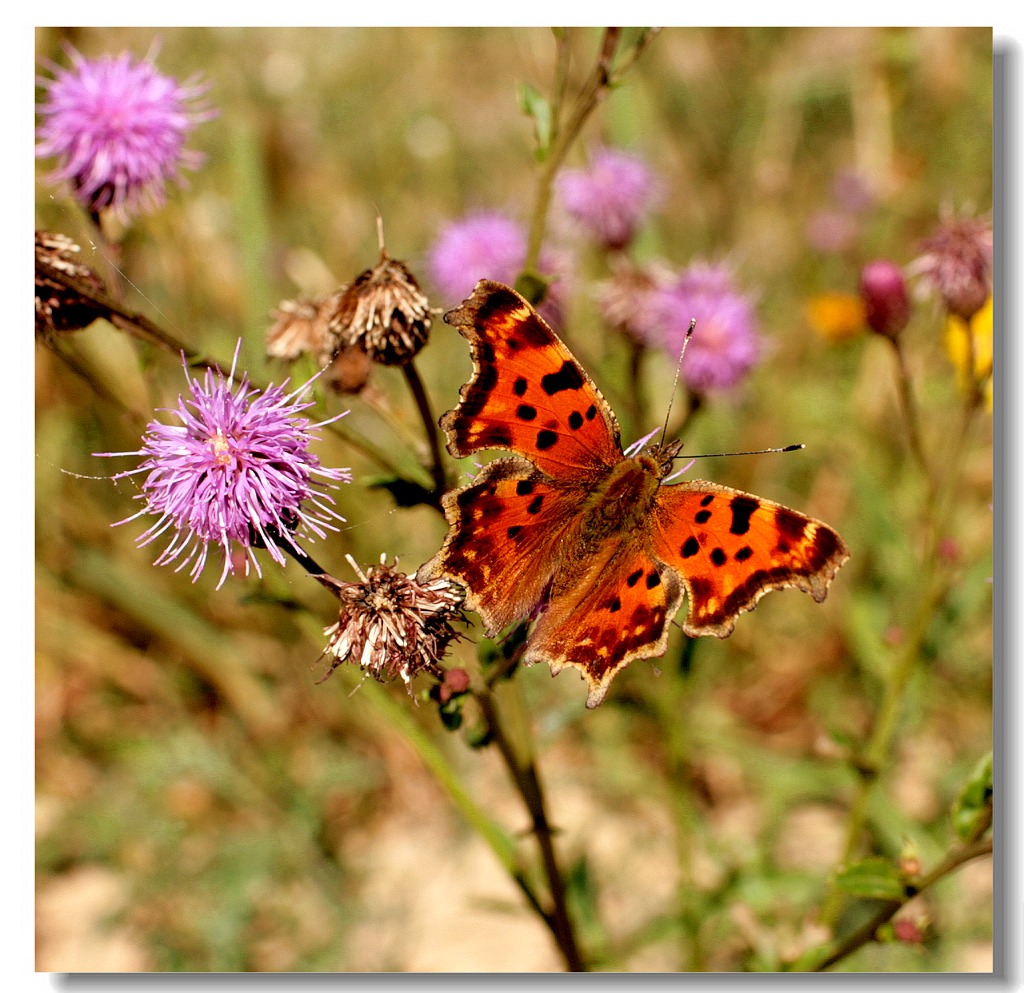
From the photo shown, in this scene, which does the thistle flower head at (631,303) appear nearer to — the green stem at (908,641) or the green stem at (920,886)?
the green stem at (908,641)

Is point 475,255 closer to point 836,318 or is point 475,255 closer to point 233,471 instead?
point 233,471

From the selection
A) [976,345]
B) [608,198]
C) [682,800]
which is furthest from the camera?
[608,198]

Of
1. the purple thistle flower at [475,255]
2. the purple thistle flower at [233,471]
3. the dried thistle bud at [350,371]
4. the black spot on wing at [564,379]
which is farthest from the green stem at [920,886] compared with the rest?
the purple thistle flower at [475,255]

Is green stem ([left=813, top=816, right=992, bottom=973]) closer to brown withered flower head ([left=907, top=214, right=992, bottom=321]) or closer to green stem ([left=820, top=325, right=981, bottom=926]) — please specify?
green stem ([left=820, top=325, right=981, bottom=926])

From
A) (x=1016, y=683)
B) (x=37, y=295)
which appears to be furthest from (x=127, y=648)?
(x=1016, y=683)

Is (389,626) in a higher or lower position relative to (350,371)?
lower

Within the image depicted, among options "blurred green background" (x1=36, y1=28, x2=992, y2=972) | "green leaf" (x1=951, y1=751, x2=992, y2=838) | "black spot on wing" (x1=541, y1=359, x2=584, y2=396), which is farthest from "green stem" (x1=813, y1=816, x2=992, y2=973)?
"black spot on wing" (x1=541, y1=359, x2=584, y2=396)

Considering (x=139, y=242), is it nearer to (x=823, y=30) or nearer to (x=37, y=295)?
(x=37, y=295)

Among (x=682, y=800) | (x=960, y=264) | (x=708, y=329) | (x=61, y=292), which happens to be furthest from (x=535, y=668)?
(x=61, y=292)
